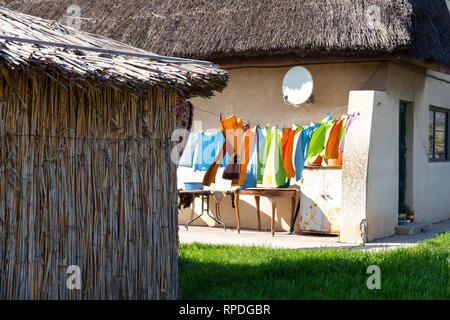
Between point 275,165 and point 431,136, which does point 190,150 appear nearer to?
point 275,165

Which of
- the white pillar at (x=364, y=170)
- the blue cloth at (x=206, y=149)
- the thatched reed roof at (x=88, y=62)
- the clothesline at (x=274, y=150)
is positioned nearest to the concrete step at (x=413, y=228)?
the white pillar at (x=364, y=170)

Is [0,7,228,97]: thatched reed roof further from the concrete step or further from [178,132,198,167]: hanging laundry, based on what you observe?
the concrete step

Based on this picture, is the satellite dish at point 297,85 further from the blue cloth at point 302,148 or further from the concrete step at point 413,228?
the concrete step at point 413,228

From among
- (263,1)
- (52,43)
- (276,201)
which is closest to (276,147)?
(276,201)

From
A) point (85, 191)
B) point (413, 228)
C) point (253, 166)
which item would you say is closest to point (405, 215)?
point (413, 228)

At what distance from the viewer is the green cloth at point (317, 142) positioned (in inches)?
364

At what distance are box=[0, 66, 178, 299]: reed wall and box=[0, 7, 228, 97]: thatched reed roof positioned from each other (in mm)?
150

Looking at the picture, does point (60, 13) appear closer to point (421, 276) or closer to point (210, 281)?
point (210, 281)

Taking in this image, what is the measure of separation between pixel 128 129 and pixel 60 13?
803 centimetres

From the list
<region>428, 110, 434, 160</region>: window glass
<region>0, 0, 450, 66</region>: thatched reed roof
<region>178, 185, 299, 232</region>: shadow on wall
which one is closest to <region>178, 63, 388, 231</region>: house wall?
<region>178, 185, 299, 232</region>: shadow on wall

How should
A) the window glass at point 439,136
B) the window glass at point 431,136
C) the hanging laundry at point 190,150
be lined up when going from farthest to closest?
the window glass at point 439,136 → the window glass at point 431,136 → the hanging laundry at point 190,150

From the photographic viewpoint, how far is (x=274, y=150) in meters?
9.35

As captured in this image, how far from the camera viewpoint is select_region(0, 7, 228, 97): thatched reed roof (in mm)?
4316

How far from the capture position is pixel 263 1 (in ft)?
35.0
